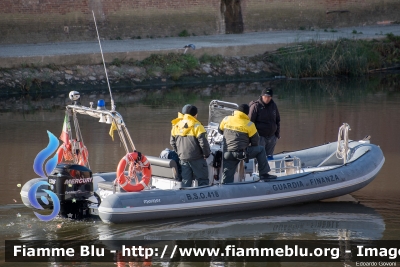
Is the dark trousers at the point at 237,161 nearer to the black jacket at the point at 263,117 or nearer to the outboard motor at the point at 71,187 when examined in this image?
the black jacket at the point at 263,117

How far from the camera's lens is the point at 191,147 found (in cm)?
1048

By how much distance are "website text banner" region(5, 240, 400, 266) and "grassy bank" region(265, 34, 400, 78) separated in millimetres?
15638

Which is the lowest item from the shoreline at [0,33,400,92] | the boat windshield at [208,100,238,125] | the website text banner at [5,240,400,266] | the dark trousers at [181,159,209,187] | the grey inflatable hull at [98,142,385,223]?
the website text banner at [5,240,400,266]

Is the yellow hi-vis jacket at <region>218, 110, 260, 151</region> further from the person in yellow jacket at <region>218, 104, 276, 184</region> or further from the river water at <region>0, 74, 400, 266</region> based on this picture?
the river water at <region>0, 74, 400, 266</region>

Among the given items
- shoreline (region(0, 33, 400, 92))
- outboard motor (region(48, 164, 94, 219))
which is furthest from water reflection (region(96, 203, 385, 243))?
shoreline (region(0, 33, 400, 92))

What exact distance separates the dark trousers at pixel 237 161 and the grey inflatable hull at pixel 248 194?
0.76ft

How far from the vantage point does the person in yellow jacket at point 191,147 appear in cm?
1048

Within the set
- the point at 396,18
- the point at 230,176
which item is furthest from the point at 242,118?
the point at 396,18

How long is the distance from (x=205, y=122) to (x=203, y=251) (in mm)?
8190

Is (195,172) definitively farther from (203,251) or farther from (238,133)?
(203,251)

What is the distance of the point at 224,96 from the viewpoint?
845 inches

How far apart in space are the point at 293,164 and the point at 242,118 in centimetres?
171

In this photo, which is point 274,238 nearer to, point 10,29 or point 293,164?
point 293,164

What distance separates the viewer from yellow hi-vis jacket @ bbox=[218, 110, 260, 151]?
10672 mm
